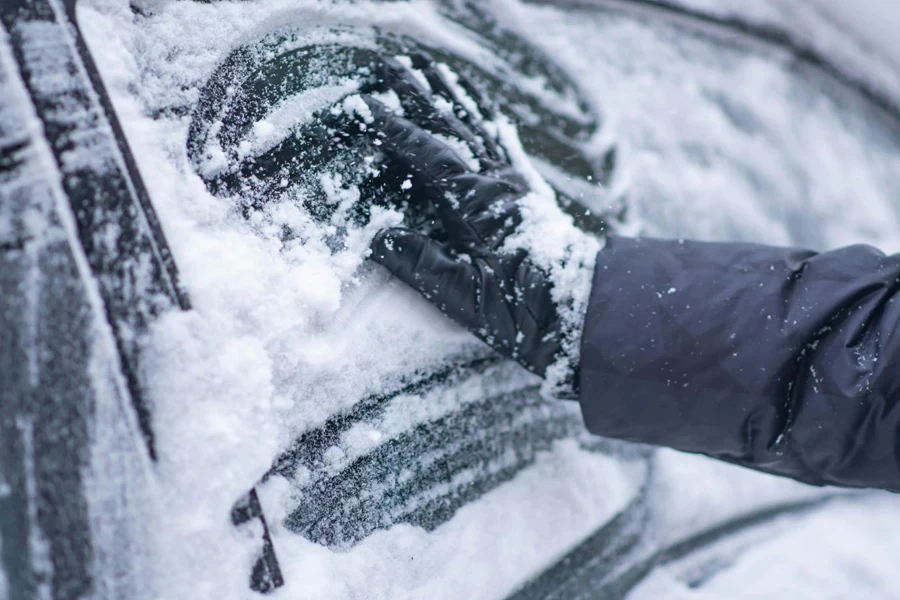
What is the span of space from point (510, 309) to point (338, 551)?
0.51 m

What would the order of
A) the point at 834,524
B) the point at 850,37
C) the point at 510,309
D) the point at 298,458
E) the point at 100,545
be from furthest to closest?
the point at 850,37
the point at 834,524
the point at 510,309
the point at 298,458
the point at 100,545

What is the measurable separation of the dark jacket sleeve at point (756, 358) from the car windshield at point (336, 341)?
0.24 metres

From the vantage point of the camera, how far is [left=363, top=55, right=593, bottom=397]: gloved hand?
112cm

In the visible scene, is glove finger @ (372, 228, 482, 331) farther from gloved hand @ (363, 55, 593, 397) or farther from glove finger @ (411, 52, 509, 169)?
glove finger @ (411, 52, 509, 169)

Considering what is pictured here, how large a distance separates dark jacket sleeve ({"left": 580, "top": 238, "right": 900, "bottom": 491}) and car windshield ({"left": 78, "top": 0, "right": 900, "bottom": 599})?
0.24 m

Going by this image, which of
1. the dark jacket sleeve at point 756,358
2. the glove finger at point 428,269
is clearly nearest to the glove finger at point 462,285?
the glove finger at point 428,269

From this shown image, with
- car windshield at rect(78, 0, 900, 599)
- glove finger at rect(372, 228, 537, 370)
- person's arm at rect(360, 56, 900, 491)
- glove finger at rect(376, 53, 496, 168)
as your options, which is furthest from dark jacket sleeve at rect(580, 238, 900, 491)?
glove finger at rect(376, 53, 496, 168)

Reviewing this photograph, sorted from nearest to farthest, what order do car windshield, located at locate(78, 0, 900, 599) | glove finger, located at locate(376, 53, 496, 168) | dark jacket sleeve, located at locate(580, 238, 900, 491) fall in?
car windshield, located at locate(78, 0, 900, 599) → dark jacket sleeve, located at locate(580, 238, 900, 491) → glove finger, located at locate(376, 53, 496, 168)

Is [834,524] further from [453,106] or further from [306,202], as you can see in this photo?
[306,202]

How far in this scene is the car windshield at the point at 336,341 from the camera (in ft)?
2.97

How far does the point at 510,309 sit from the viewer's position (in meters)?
1.15

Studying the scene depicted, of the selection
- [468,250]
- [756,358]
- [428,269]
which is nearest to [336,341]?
[428,269]

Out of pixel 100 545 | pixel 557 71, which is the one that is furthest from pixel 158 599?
pixel 557 71

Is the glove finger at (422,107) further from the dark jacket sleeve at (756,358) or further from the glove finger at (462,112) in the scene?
the dark jacket sleeve at (756,358)
